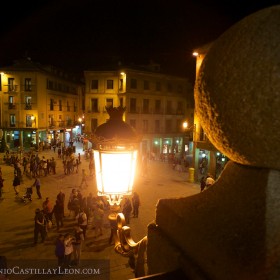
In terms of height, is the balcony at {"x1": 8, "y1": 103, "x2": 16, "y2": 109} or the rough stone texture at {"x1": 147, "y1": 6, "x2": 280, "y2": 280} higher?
the balcony at {"x1": 8, "y1": 103, "x2": 16, "y2": 109}

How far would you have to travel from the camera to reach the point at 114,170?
3.84m

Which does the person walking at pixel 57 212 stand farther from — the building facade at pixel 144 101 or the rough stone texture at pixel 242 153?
the building facade at pixel 144 101

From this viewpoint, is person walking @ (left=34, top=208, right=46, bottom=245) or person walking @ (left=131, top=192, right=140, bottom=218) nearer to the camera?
person walking @ (left=34, top=208, right=46, bottom=245)

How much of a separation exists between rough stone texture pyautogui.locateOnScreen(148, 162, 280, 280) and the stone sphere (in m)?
0.13

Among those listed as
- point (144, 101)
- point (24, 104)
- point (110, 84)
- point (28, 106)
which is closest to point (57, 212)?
point (144, 101)

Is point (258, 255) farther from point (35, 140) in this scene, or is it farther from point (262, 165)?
point (35, 140)

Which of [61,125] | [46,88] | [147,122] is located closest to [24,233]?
[147,122]

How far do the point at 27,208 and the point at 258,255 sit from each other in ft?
50.1

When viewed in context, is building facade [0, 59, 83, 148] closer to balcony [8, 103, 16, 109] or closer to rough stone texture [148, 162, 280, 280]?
balcony [8, 103, 16, 109]

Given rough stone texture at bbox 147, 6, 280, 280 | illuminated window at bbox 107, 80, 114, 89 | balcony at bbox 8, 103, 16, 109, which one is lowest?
rough stone texture at bbox 147, 6, 280, 280

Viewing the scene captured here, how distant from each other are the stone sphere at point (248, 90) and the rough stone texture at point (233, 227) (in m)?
0.13

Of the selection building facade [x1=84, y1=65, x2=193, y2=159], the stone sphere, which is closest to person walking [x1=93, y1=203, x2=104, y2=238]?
the stone sphere

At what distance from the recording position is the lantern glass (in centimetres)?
382

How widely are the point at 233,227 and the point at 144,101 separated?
3767cm
